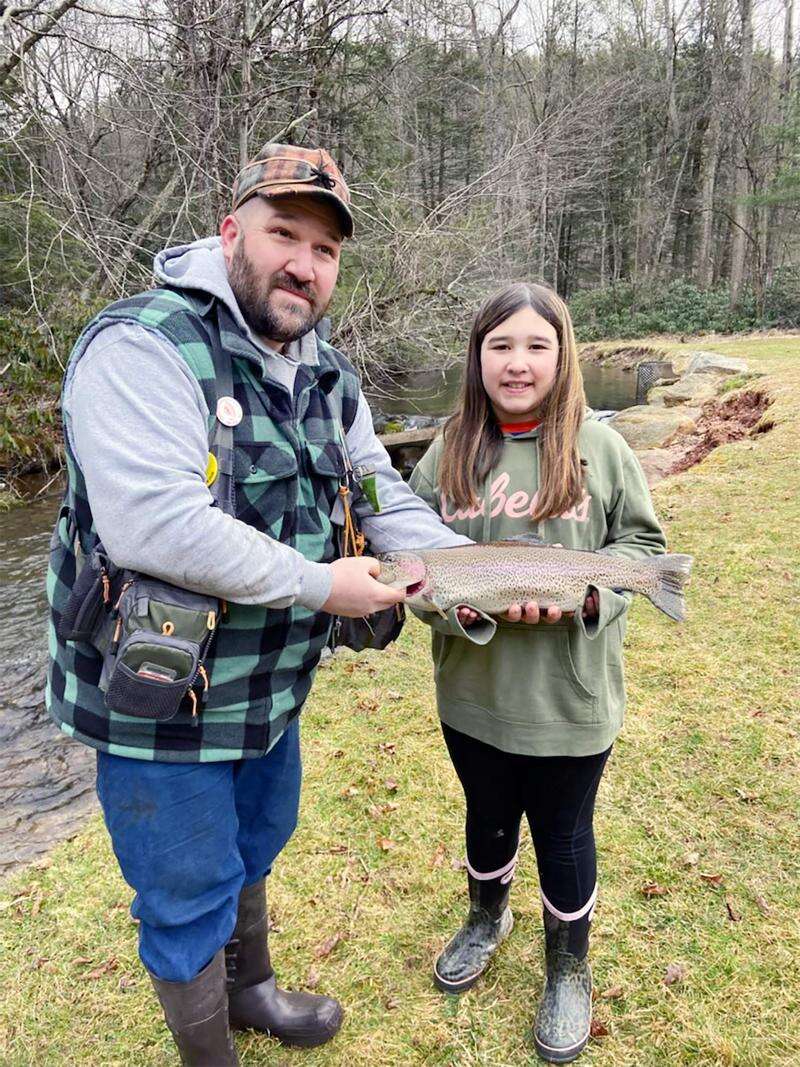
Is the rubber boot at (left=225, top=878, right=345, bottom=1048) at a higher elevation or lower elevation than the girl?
lower

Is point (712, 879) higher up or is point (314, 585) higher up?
point (314, 585)

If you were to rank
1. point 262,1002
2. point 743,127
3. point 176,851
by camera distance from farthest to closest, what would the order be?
point 743,127
point 262,1002
point 176,851

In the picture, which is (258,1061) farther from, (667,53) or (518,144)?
(667,53)

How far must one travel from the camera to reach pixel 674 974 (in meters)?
2.74

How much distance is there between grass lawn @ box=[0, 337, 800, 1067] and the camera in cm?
256

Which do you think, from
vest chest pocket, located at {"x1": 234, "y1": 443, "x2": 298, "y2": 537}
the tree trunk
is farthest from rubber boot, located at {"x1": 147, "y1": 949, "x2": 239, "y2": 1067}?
the tree trunk

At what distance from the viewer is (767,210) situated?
32.5 m

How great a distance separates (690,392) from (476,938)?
16175 millimetres

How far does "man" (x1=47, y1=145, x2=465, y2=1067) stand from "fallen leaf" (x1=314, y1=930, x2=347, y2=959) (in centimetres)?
79

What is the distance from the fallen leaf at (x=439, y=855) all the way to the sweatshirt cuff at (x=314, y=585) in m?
2.15

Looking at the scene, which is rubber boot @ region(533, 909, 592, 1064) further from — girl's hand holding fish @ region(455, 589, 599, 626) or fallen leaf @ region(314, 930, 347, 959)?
girl's hand holding fish @ region(455, 589, 599, 626)

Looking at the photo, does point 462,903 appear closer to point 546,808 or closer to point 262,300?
point 546,808

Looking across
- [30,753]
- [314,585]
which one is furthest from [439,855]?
[30,753]

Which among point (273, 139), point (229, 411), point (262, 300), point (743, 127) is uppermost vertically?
point (743, 127)
